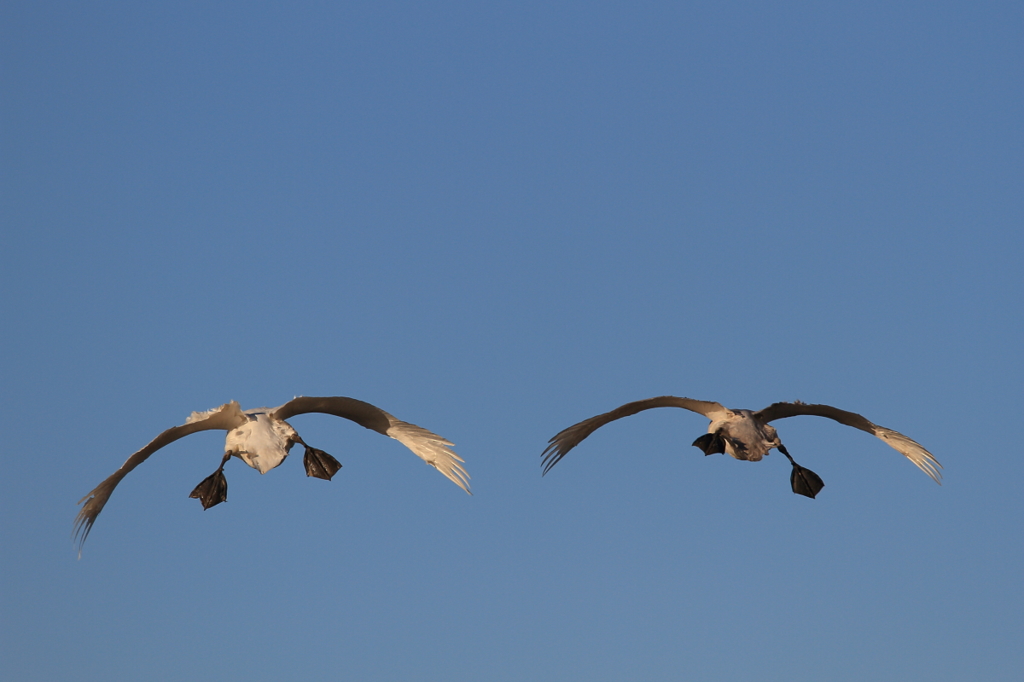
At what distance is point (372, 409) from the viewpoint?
69.4ft

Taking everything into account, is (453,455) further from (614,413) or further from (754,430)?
(754,430)

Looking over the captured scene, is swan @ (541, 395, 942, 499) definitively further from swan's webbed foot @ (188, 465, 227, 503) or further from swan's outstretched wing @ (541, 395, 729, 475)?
swan's webbed foot @ (188, 465, 227, 503)

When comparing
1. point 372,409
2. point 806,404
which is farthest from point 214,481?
point 806,404

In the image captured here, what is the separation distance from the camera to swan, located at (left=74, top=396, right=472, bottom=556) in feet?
65.9

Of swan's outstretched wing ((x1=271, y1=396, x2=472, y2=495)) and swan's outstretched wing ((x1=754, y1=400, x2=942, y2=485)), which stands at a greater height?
swan's outstretched wing ((x1=754, y1=400, x2=942, y2=485))

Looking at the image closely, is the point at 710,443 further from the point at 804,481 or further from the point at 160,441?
the point at 160,441

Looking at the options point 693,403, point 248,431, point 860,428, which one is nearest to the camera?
point 248,431

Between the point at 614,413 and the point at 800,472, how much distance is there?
11.6 ft

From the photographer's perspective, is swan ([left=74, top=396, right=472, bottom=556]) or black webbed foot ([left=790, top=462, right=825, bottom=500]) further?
black webbed foot ([left=790, top=462, right=825, bottom=500])

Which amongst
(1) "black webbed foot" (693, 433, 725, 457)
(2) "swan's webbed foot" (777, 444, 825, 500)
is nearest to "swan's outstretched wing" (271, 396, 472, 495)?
(1) "black webbed foot" (693, 433, 725, 457)

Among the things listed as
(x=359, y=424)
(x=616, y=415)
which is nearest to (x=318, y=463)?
(x=359, y=424)

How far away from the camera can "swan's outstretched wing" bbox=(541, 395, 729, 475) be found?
21.5 metres

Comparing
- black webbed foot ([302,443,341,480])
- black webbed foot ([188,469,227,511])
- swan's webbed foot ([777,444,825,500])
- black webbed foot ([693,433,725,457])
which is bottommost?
black webbed foot ([188,469,227,511])

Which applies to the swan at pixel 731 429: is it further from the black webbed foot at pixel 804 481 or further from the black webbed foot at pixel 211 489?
the black webbed foot at pixel 211 489
